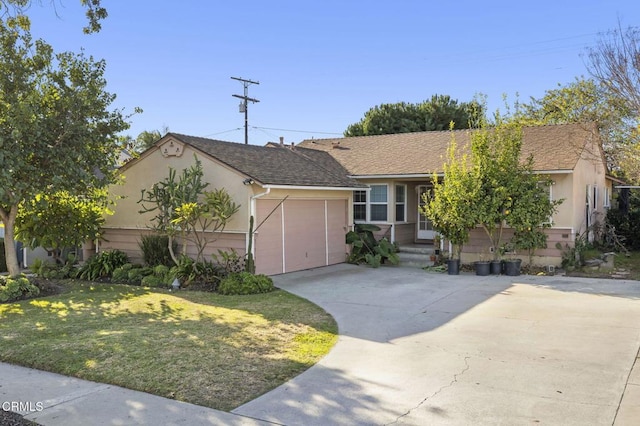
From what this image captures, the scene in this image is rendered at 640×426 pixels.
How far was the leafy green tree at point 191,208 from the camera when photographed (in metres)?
12.4

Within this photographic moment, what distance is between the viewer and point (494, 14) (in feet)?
54.4

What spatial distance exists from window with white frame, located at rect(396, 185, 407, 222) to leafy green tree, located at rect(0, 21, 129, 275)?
31.7 feet

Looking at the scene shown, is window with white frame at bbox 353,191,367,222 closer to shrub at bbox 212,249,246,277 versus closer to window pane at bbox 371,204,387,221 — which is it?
window pane at bbox 371,204,387,221

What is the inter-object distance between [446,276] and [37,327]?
9.86m

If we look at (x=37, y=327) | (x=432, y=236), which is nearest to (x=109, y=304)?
(x=37, y=327)

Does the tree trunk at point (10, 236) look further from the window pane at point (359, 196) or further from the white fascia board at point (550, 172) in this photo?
the white fascia board at point (550, 172)

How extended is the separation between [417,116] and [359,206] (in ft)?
65.6

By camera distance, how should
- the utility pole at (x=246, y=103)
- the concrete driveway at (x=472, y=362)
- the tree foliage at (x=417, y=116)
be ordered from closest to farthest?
the concrete driveway at (x=472, y=362) < the utility pole at (x=246, y=103) < the tree foliage at (x=417, y=116)

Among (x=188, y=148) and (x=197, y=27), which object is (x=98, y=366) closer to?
(x=188, y=148)

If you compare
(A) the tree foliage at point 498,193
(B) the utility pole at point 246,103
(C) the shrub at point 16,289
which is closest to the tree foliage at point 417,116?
(B) the utility pole at point 246,103

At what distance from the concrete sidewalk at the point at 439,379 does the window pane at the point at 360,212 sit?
835cm

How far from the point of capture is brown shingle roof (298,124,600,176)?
1500 cm

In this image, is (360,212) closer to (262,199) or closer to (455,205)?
(455,205)

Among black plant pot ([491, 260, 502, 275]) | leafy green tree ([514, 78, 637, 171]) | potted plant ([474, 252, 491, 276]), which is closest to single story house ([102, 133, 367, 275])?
potted plant ([474, 252, 491, 276])
